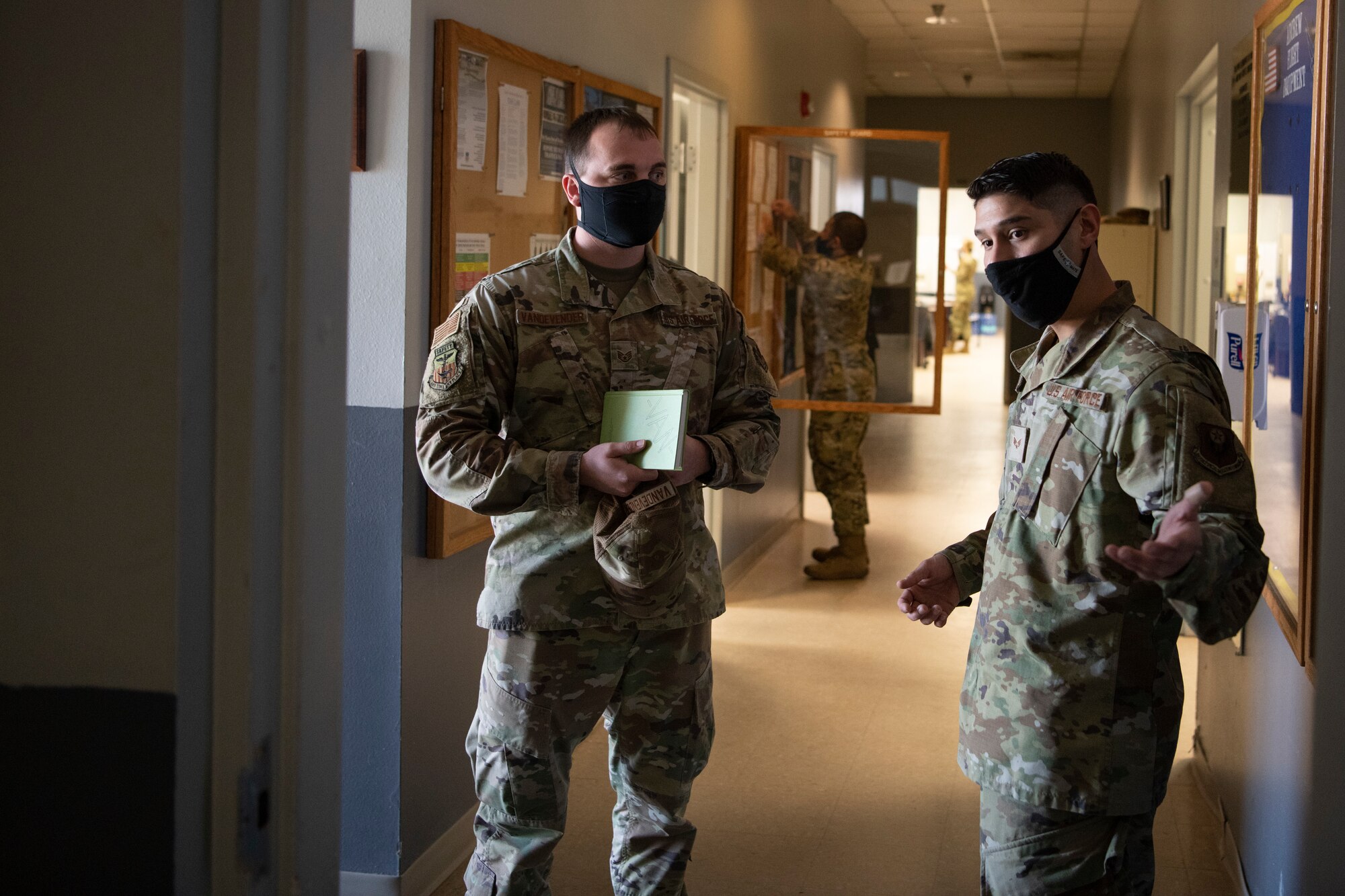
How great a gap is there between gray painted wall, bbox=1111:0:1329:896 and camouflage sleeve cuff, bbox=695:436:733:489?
915mm

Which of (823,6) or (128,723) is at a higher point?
(823,6)

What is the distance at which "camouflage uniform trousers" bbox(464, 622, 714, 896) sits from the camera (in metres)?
2.01

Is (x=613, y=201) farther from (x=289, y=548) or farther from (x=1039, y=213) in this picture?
(x=289, y=548)

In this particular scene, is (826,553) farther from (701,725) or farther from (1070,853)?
(1070,853)

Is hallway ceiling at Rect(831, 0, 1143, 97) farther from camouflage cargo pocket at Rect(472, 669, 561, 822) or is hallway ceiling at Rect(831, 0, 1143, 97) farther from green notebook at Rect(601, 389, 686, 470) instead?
camouflage cargo pocket at Rect(472, 669, 561, 822)

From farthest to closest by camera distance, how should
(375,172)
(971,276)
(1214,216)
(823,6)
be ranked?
(971,276)
(823,6)
(1214,216)
(375,172)

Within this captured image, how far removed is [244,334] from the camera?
88 centimetres

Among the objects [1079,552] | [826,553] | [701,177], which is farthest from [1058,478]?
[826,553]

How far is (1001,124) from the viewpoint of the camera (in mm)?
13484

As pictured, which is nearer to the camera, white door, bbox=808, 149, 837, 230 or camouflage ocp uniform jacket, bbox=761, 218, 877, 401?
camouflage ocp uniform jacket, bbox=761, 218, 877, 401

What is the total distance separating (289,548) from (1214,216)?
395cm

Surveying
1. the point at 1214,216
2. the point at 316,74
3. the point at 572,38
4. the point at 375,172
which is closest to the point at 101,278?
the point at 316,74

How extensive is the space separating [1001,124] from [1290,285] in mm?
11991

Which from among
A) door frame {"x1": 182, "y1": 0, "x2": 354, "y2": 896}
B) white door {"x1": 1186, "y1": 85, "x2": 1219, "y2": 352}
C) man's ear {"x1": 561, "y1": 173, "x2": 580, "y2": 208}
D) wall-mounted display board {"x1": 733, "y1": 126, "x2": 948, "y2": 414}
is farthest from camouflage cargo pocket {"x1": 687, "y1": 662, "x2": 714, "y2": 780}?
wall-mounted display board {"x1": 733, "y1": 126, "x2": 948, "y2": 414}
